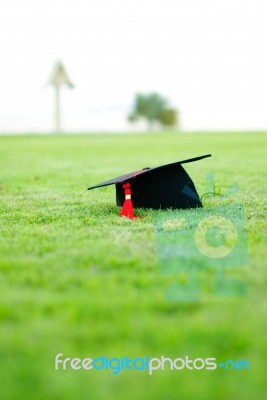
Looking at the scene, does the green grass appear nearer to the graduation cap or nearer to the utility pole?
the graduation cap

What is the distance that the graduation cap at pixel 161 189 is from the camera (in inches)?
210

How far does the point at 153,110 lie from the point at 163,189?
54013 millimetres

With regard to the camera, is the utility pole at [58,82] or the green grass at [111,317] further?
the utility pole at [58,82]

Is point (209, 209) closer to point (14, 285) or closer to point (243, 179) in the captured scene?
point (14, 285)

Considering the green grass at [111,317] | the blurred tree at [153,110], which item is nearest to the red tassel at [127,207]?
the green grass at [111,317]

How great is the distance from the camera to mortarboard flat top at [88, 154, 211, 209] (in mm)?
5336

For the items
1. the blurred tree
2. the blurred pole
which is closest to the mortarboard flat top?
the blurred pole

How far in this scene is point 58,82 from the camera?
3647 cm

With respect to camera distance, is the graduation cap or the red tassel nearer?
the red tassel

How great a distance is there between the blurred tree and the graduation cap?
5142 cm

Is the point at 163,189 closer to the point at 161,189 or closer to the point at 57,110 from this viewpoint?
the point at 161,189

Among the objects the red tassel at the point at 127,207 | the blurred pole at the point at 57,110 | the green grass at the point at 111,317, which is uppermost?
the blurred pole at the point at 57,110

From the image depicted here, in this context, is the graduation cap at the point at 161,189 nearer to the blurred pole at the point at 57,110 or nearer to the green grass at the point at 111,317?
the green grass at the point at 111,317

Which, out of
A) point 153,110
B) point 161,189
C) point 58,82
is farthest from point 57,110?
point 161,189
